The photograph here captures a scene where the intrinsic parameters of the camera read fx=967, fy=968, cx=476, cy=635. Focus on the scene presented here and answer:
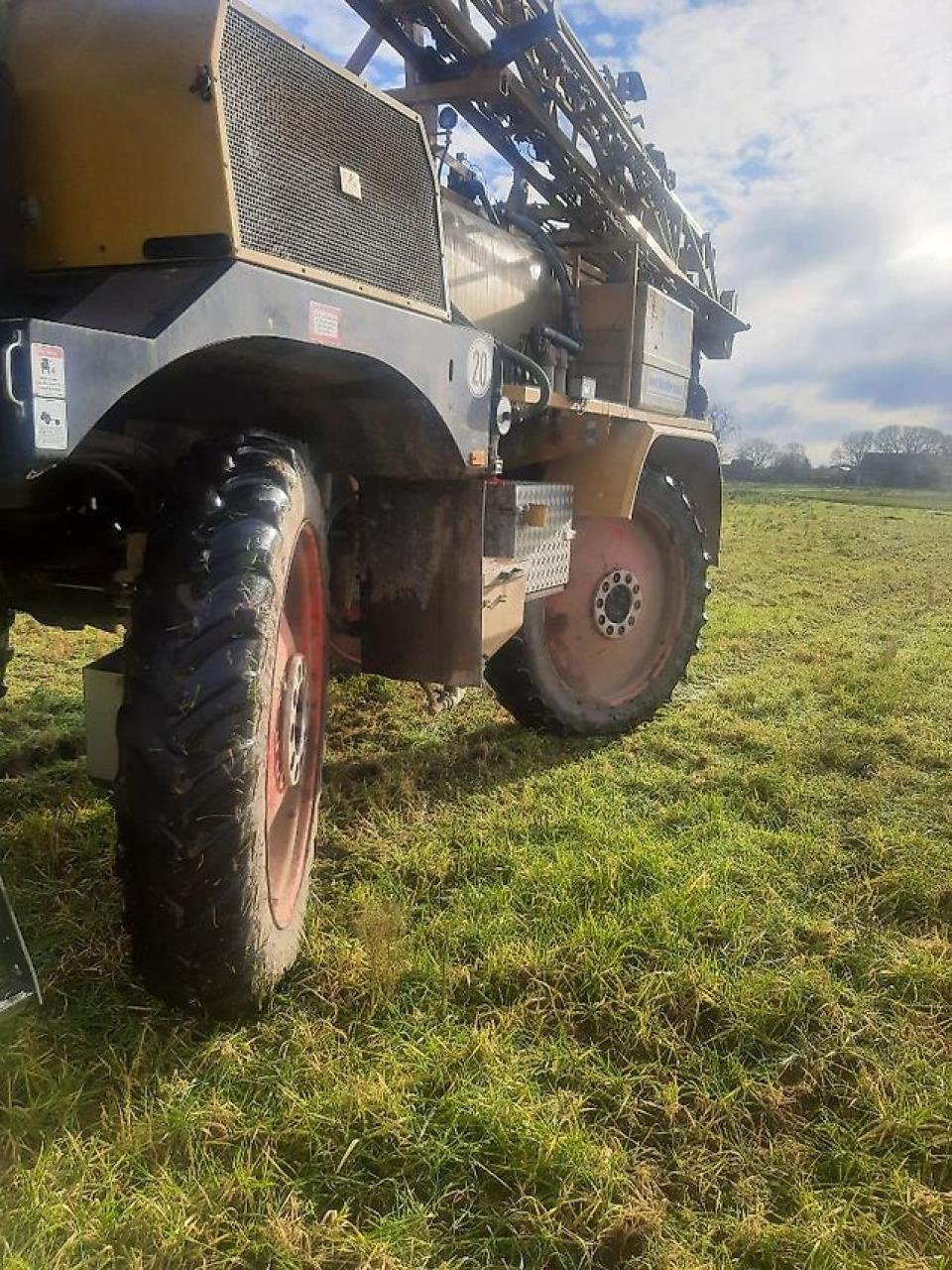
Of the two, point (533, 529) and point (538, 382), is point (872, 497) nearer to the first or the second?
point (538, 382)

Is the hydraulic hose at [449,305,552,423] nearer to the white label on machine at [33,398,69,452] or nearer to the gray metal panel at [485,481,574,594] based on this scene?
the gray metal panel at [485,481,574,594]

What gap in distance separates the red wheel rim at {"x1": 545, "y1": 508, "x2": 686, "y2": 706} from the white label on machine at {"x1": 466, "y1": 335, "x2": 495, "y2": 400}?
168 cm

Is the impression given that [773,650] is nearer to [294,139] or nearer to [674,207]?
[674,207]

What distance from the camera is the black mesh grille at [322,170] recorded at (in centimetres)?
207

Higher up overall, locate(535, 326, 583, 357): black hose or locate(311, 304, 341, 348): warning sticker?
locate(535, 326, 583, 357): black hose

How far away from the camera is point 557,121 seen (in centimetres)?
502

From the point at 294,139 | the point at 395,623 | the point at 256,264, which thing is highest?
the point at 294,139

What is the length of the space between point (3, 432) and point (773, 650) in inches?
236

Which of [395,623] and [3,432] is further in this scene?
[395,623]

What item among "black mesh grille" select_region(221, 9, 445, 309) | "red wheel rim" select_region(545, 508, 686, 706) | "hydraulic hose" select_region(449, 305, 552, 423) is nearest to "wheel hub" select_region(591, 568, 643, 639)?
"red wheel rim" select_region(545, 508, 686, 706)

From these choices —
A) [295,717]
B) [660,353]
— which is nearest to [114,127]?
[295,717]

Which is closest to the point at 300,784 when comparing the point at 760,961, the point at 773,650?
the point at 760,961

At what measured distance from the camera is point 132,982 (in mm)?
2367

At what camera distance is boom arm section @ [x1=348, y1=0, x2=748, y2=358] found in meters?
4.25
